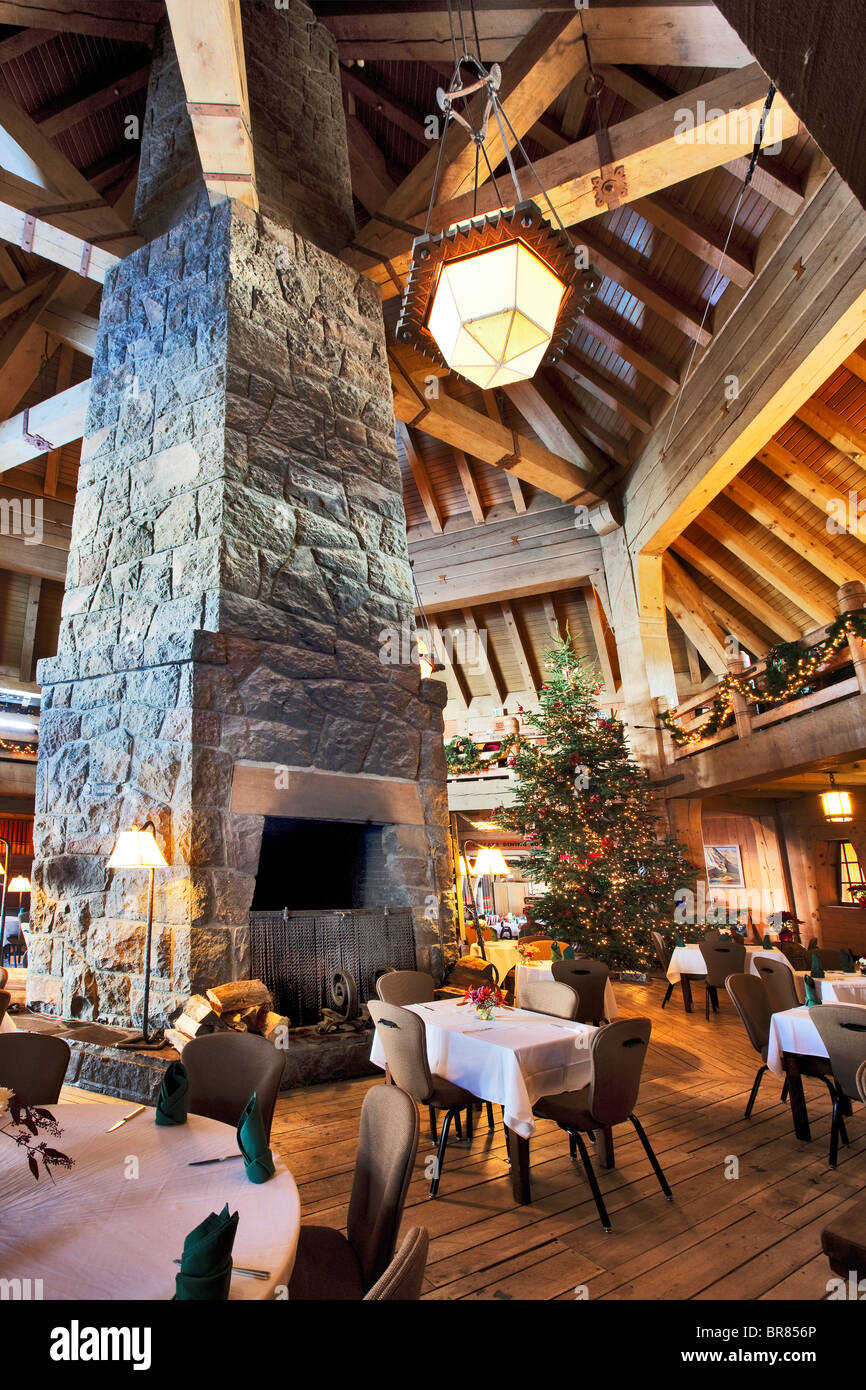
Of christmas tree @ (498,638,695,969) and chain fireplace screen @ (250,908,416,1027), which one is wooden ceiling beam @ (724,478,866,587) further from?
chain fireplace screen @ (250,908,416,1027)

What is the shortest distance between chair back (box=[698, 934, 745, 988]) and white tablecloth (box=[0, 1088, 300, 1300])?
550 centimetres

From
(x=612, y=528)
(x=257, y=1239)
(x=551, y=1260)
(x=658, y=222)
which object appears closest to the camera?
(x=257, y=1239)

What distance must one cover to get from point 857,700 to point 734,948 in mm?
2713

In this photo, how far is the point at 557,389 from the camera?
37.4ft

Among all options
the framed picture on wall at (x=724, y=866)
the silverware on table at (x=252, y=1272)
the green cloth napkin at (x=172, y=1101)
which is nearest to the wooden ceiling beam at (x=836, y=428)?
the framed picture on wall at (x=724, y=866)

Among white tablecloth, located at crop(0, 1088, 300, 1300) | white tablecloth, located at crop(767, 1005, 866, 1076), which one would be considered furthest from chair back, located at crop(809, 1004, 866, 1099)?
white tablecloth, located at crop(0, 1088, 300, 1300)

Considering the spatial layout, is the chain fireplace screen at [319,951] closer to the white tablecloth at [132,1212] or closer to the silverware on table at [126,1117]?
the silverware on table at [126,1117]

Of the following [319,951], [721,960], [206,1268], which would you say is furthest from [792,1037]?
[206,1268]

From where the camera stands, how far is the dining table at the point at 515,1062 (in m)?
2.93

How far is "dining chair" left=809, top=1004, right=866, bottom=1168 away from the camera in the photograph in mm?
3229

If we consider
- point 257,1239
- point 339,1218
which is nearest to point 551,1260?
point 339,1218

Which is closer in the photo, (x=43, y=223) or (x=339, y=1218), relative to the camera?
(x=339, y=1218)
